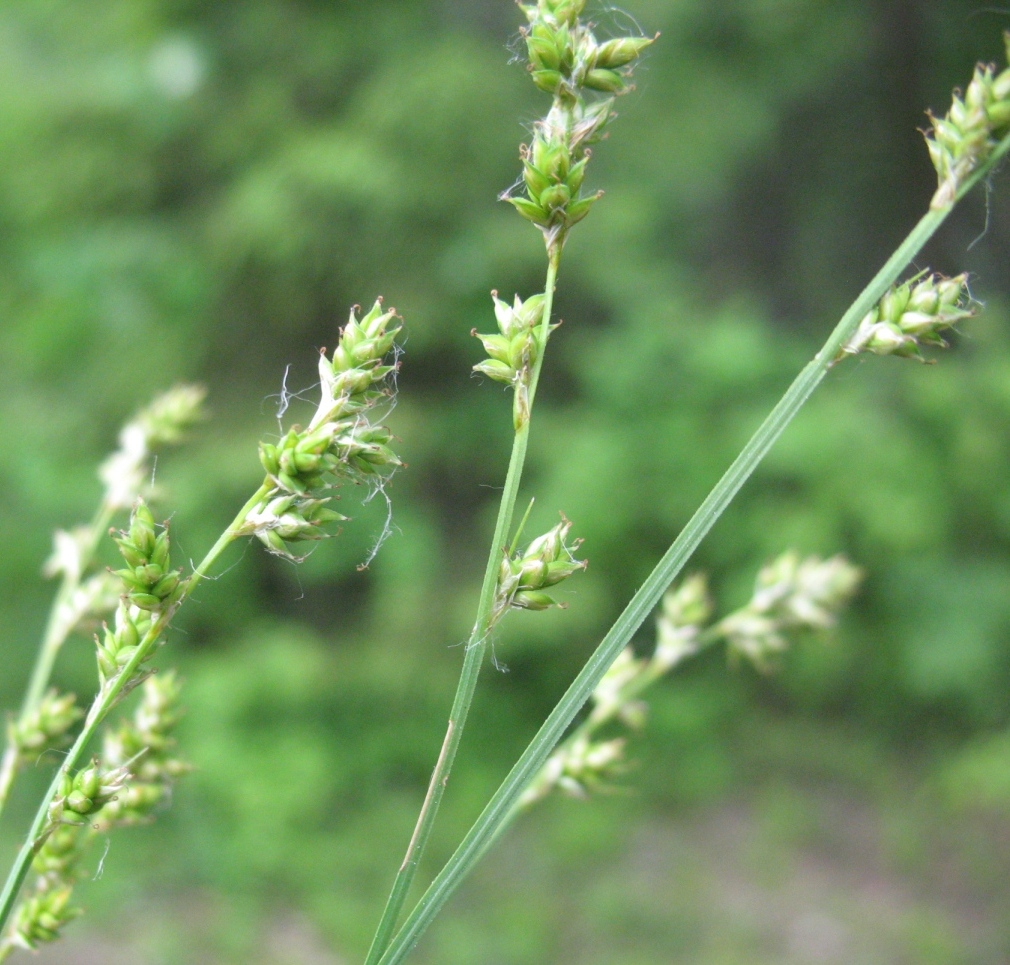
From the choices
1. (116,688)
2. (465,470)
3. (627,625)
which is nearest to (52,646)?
(116,688)

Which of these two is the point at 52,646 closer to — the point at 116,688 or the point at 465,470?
the point at 116,688

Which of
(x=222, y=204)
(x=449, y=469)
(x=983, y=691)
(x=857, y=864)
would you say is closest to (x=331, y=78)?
(x=222, y=204)

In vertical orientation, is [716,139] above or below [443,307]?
above

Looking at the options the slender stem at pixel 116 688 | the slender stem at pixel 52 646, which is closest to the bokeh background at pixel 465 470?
the slender stem at pixel 52 646

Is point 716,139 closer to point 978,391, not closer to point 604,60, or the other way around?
point 978,391

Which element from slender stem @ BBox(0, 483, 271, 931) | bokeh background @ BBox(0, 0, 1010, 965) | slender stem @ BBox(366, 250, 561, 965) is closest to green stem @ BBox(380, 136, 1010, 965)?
slender stem @ BBox(366, 250, 561, 965)

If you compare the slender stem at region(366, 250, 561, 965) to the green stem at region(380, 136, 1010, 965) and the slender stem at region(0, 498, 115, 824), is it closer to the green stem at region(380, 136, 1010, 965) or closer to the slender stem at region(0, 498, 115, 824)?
the green stem at region(380, 136, 1010, 965)

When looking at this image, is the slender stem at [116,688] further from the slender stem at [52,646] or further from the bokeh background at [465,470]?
the bokeh background at [465,470]
